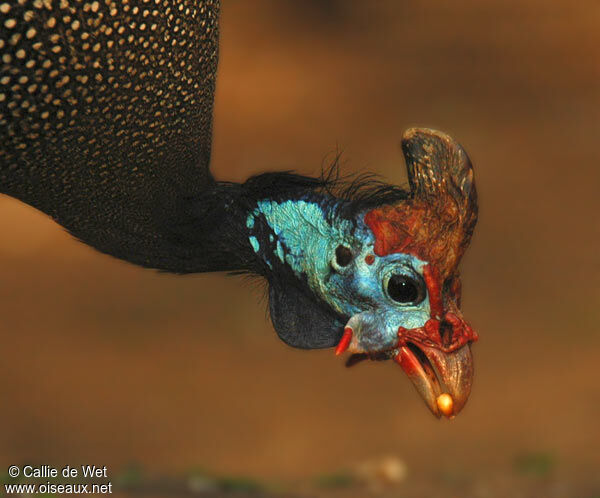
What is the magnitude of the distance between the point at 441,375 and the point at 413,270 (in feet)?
1.03

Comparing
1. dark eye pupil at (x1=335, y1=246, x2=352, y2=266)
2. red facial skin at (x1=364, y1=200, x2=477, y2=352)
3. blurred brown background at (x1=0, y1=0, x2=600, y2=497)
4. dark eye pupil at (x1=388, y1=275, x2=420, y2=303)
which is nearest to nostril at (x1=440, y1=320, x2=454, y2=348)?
red facial skin at (x1=364, y1=200, x2=477, y2=352)

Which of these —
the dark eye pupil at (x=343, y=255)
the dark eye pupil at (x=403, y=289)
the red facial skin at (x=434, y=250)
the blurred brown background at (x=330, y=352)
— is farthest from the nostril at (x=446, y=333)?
the blurred brown background at (x=330, y=352)

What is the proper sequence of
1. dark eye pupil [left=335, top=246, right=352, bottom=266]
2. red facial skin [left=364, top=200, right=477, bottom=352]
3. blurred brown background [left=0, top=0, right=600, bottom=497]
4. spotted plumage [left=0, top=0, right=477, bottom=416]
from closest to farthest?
spotted plumage [left=0, top=0, right=477, bottom=416] < red facial skin [left=364, top=200, right=477, bottom=352] < dark eye pupil [left=335, top=246, right=352, bottom=266] < blurred brown background [left=0, top=0, right=600, bottom=497]

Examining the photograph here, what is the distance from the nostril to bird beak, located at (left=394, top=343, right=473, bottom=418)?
3cm

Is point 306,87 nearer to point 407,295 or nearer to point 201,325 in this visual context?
point 201,325

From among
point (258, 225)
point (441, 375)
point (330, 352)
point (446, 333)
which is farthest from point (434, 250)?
point (330, 352)

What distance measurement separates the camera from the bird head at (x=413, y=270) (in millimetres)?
2652

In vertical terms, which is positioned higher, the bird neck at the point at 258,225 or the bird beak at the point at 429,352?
the bird neck at the point at 258,225

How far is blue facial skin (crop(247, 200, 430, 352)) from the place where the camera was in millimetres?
2691

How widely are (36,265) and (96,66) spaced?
408 cm

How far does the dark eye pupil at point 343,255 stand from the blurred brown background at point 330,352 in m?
1.16

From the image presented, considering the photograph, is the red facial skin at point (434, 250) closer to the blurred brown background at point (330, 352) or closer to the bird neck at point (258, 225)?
the bird neck at point (258, 225)

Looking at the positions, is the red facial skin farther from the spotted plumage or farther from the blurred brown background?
the blurred brown background

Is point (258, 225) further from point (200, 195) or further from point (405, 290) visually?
point (405, 290)
